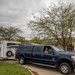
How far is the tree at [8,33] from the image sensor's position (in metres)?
47.6

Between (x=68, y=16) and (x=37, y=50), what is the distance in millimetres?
9402

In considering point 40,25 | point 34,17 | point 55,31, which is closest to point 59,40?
point 55,31

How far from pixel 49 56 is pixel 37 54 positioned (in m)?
1.36


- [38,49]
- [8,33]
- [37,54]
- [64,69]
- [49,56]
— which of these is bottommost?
[64,69]

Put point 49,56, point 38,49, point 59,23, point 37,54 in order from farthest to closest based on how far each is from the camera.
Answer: point 59,23 < point 38,49 < point 37,54 < point 49,56

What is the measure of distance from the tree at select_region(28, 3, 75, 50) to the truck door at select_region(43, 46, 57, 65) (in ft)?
28.0

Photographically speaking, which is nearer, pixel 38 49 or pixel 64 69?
pixel 64 69

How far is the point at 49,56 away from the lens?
10.7 m

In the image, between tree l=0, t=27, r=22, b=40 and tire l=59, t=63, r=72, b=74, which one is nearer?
tire l=59, t=63, r=72, b=74

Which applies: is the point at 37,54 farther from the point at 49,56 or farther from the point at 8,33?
the point at 8,33

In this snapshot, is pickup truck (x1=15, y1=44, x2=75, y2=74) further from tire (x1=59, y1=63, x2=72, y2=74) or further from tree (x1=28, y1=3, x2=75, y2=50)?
tree (x1=28, y1=3, x2=75, y2=50)

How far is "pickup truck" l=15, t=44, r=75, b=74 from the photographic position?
9.55m

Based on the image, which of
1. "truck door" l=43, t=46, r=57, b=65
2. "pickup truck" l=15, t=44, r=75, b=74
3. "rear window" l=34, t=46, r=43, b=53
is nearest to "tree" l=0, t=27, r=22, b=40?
"pickup truck" l=15, t=44, r=75, b=74

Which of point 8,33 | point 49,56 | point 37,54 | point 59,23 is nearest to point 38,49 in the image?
point 37,54
